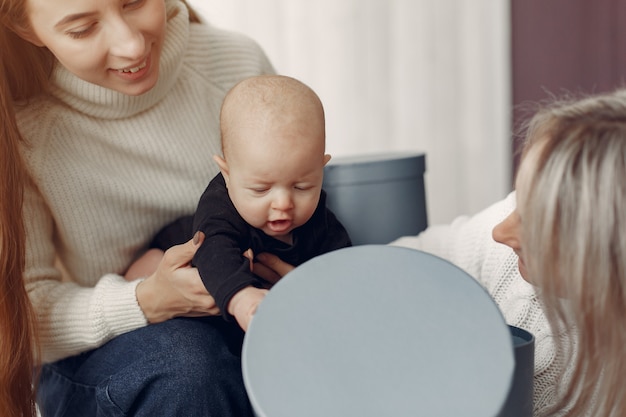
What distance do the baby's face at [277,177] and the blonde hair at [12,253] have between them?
0.35 meters

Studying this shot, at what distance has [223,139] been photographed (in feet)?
3.97

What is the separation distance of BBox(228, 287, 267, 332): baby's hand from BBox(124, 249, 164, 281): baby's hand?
1.48 feet

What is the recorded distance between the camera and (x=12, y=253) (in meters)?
1.25

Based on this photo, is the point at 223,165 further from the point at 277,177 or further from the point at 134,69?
the point at 134,69

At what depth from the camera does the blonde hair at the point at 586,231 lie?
0.94 meters

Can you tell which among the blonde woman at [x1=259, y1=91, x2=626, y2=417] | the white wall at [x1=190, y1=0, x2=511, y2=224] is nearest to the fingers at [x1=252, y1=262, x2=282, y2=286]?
the blonde woman at [x1=259, y1=91, x2=626, y2=417]

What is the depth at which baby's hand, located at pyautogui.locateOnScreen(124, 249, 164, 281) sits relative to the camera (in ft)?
4.88

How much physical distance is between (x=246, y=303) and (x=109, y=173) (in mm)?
549

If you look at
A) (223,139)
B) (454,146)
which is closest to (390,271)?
(223,139)

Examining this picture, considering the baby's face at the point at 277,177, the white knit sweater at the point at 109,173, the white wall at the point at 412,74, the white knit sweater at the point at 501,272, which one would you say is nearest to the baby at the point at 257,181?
the baby's face at the point at 277,177

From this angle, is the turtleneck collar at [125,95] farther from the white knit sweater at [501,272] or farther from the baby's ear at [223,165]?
the white knit sweater at [501,272]

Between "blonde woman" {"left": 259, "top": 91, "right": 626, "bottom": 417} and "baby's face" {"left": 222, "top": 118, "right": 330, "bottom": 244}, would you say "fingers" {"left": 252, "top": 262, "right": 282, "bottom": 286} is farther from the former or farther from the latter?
"blonde woman" {"left": 259, "top": 91, "right": 626, "bottom": 417}

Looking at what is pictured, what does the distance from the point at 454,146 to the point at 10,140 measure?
1.99 m

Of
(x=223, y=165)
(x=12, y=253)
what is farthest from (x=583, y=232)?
(x=12, y=253)
